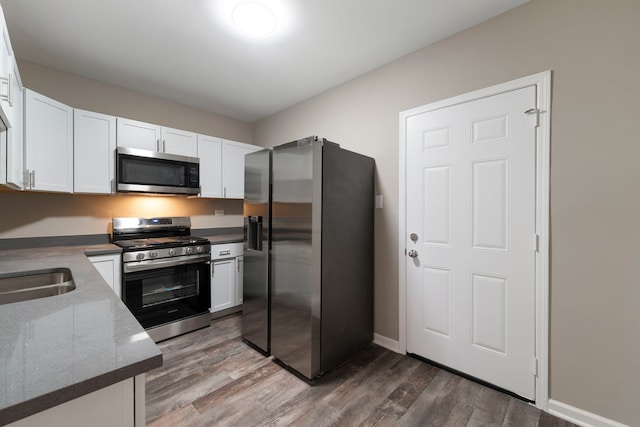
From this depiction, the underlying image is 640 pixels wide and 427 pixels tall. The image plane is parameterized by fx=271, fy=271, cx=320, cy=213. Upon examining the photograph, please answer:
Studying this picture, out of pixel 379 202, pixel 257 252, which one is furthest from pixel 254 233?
pixel 379 202

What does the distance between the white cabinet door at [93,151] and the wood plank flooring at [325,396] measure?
176cm

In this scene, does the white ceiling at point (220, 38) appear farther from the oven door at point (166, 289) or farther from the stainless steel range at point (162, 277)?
the oven door at point (166, 289)

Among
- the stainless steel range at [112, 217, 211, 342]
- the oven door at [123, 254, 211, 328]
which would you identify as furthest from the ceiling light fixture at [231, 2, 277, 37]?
the oven door at [123, 254, 211, 328]

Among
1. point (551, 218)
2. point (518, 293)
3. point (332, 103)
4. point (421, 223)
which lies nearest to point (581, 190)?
point (551, 218)

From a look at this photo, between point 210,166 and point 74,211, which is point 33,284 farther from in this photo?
point 210,166

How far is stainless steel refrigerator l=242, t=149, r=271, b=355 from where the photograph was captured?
7.91 feet

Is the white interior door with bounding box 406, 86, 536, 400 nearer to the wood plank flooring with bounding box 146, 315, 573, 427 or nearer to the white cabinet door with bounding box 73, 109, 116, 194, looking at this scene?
the wood plank flooring with bounding box 146, 315, 573, 427

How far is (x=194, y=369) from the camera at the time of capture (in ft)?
7.17

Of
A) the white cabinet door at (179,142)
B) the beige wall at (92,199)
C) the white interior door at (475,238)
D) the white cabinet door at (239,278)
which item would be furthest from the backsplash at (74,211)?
the white interior door at (475,238)

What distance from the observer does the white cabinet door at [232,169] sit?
11.7 ft

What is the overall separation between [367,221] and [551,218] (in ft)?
4.37

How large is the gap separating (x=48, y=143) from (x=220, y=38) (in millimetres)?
1714

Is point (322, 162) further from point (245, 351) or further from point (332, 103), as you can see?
point (245, 351)

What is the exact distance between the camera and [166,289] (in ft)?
9.11
